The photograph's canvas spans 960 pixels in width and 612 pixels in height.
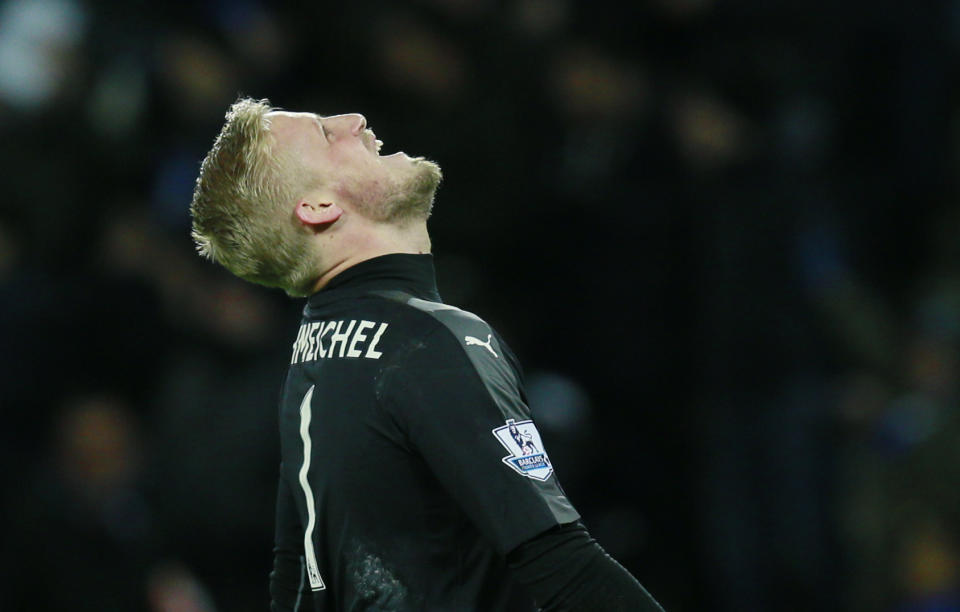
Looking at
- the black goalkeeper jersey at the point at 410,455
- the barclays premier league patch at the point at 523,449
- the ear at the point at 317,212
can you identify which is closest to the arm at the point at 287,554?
the black goalkeeper jersey at the point at 410,455

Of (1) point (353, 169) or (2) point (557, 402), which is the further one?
(2) point (557, 402)

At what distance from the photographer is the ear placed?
3.07 meters

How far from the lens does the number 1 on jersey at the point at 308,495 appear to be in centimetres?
298

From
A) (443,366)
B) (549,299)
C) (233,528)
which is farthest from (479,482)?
(549,299)

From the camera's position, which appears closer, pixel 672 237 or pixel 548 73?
pixel 672 237

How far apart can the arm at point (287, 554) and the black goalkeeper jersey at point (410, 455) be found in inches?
5.9

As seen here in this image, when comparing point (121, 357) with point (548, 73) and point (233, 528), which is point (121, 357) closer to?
point (233, 528)

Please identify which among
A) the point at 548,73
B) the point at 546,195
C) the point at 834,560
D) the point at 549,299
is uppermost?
the point at 548,73

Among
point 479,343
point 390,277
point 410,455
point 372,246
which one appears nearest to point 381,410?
point 410,455

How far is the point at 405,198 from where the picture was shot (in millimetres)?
3113

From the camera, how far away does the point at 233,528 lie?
618 centimetres

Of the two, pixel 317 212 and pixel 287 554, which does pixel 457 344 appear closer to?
pixel 317 212

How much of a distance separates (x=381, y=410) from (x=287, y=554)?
624 mm

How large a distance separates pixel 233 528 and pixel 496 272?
1.67 m
